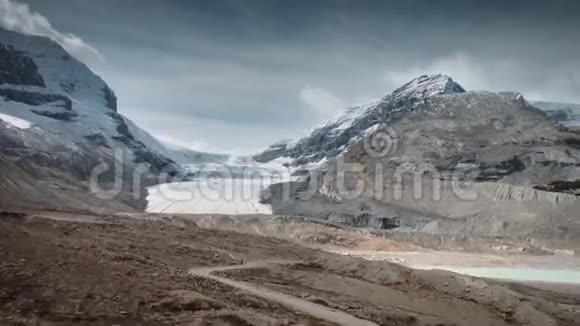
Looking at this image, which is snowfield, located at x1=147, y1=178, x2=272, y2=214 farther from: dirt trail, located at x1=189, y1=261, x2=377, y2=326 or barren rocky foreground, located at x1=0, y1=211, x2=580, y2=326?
dirt trail, located at x1=189, y1=261, x2=377, y2=326

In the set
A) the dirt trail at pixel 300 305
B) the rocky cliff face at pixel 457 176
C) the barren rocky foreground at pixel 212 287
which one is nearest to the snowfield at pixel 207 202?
the rocky cliff face at pixel 457 176

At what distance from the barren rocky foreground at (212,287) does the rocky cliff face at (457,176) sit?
61.6m

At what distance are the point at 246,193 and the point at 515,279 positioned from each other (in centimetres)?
13819

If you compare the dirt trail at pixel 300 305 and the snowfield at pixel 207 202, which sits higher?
the snowfield at pixel 207 202

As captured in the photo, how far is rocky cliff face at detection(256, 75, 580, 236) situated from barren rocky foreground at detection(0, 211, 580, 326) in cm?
6157

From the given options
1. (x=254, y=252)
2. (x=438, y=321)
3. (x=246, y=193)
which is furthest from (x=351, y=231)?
(x=246, y=193)

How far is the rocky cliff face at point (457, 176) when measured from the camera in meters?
111

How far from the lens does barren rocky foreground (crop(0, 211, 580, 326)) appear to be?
24672 mm

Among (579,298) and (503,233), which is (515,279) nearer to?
(579,298)

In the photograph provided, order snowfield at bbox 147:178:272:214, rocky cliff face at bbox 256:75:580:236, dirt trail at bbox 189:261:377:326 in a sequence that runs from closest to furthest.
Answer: dirt trail at bbox 189:261:377:326 → rocky cliff face at bbox 256:75:580:236 → snowfield at bbox 147:178:272:214

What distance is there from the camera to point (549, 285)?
57438mm

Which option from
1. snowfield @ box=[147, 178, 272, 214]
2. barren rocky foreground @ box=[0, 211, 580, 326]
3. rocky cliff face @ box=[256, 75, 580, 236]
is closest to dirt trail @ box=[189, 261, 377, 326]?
barren rocky foreground @ box=[0, 211, 580, 326]

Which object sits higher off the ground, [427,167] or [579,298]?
[427,167]

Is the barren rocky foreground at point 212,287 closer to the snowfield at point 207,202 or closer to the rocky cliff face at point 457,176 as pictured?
the rocky cliff face at point 457,176
